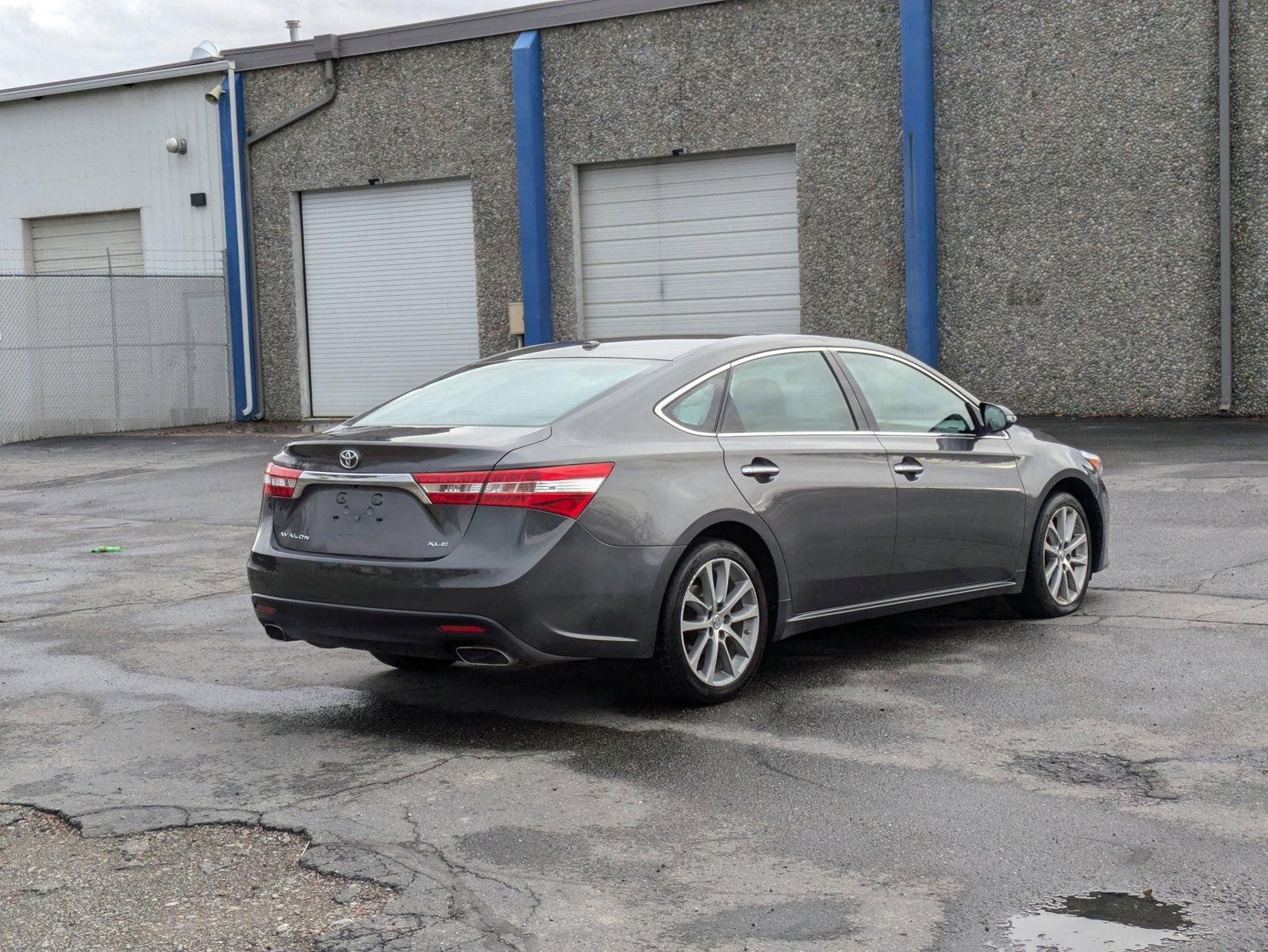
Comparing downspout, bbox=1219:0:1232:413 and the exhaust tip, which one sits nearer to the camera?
the exhaust tip

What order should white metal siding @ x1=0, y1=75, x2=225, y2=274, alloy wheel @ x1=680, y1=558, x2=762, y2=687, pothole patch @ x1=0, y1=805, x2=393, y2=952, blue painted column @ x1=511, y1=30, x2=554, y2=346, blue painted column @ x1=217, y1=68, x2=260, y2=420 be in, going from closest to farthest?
1. pothole patch @ x1=0, y1=805, x2=393, y2=952
2. alloy wheel @ x1=680, y1=558, x2=762, y2=687
3. blue painted column @ x1=511, y1=30, x2=554, y2=346
4. blue painted column @ x1=217, y1=68, x2=260, y2=420
5. white metal siding @ x1=0, y1=75, x2=225, y2=274

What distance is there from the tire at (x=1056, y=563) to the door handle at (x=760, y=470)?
195 centimetres

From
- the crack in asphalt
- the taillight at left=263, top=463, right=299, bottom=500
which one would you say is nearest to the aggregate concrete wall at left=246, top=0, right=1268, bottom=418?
the crack in asphalt

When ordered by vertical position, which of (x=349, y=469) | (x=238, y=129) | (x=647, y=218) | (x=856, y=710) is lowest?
(x=856, y=710)

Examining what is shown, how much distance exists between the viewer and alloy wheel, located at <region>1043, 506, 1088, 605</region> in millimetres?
7754

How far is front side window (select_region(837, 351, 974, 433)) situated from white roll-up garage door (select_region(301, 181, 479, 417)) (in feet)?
54.3

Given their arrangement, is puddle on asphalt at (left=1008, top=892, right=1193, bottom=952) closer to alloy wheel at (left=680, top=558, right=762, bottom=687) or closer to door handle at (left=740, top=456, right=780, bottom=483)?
alloy wheel at (left=680, top=558, right=762, bottom=687)

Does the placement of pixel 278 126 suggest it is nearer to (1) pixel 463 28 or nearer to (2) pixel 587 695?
(1) pixel 463 28

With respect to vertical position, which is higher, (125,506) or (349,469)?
(349,469)

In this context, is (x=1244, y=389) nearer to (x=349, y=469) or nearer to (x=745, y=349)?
(x=745, y=349)

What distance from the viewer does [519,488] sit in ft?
18.2

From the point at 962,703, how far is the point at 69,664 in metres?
4.14

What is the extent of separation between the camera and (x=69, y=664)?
23.9 ft

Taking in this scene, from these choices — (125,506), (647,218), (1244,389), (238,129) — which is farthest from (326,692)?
(238,129)
